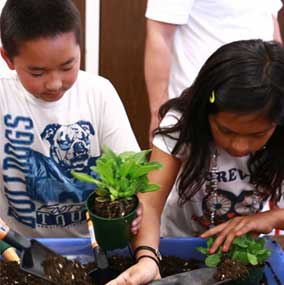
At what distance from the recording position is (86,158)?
1.25m

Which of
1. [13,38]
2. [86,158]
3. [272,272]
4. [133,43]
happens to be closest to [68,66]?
[13,38]

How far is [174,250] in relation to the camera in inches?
45.5

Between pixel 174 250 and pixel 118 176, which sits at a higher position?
pixel 118 176

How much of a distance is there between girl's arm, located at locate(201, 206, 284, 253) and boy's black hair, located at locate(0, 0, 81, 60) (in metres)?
0.51

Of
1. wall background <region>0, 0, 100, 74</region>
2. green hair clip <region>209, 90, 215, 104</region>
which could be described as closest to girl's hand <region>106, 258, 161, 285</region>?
green hair clip <region>209, 90, 215, 104</region>

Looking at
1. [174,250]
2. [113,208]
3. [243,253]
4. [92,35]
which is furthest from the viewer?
[92,35]

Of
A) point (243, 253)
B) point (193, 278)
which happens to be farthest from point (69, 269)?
point (243, 253)

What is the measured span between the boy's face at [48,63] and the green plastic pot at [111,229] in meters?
0.27

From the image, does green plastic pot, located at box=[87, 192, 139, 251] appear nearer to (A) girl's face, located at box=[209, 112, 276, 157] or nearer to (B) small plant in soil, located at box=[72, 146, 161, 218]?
(B) small plant in soil, located at box=[72, 146, 161, 218]

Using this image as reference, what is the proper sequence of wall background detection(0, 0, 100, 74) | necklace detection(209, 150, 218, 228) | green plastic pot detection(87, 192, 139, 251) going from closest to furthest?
green plastic pot detection(87, 192, 139, 251) < necklace detection(209, 150, 218, 228) < wall background detection(0, 0, 100, 74)

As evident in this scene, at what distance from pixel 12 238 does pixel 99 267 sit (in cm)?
18

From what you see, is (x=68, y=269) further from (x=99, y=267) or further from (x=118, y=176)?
(x=118, y=176)

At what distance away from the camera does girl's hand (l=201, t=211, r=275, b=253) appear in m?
1.08

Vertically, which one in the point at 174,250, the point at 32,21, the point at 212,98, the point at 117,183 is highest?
the point at 32,21
